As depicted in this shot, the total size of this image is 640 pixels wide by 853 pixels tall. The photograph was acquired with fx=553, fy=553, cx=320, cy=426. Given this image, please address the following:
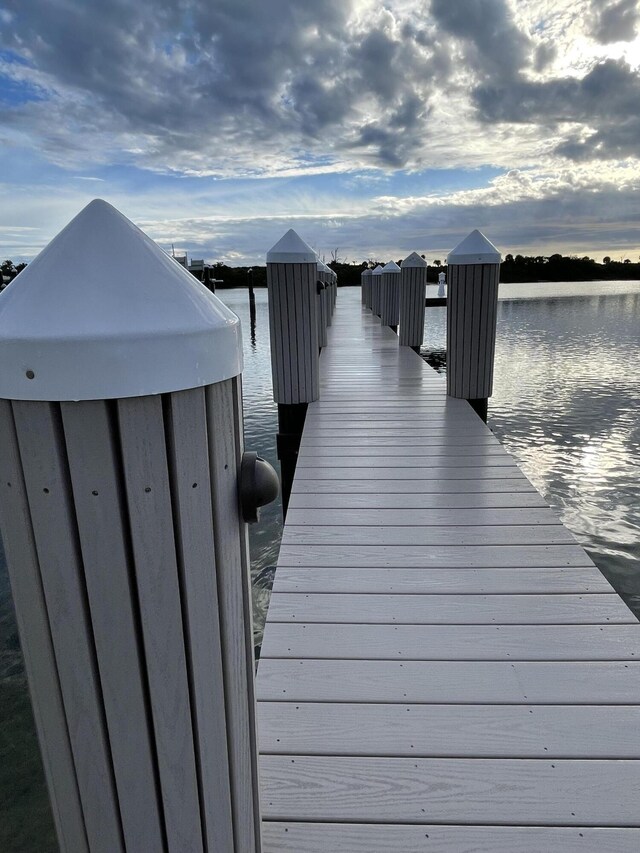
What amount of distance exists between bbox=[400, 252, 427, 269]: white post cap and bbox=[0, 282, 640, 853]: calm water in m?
2.71

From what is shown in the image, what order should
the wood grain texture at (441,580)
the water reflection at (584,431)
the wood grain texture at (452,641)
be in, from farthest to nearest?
the water reflection at (584,431) → the wood grain texture at (441,580) → the wood grain texture at (452,641)

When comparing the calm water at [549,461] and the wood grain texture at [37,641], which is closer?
the wood grain texture at [37,641]

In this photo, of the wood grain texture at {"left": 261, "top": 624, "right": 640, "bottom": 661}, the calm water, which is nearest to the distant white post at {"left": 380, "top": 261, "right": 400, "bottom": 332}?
the calm water

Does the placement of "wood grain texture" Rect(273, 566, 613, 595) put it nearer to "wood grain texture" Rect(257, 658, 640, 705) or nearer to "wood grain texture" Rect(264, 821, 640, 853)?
"wood grain texture" Rect(257, 658, 640, 705)

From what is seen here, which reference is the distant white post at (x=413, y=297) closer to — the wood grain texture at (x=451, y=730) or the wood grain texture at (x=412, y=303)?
the wood grain texture at (x=412, y=303)

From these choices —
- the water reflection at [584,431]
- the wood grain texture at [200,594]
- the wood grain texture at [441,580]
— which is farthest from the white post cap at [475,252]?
the wood grain texture at [200,594]

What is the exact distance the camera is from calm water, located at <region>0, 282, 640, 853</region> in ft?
9.39

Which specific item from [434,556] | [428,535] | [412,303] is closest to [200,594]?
[434,556]

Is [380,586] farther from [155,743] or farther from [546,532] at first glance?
[155,743]

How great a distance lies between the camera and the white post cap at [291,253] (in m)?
5.40

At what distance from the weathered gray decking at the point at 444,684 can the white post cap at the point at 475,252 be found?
2824 mm

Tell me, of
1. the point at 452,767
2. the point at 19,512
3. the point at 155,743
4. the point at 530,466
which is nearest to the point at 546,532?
the point at 452,767

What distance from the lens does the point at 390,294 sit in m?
13.4

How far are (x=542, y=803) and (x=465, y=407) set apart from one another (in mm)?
4443
